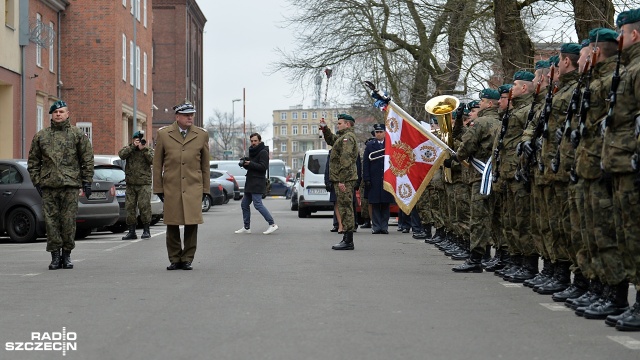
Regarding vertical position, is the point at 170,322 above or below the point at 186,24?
below

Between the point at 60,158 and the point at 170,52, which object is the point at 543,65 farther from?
the point at 170,52

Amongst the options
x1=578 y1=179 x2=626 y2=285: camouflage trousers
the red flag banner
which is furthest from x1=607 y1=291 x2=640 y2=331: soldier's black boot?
the red flag banner

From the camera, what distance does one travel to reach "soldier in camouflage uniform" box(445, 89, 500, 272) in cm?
1200

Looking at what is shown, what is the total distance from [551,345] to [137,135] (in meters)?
12.9

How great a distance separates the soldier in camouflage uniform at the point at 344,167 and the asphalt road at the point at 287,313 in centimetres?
145

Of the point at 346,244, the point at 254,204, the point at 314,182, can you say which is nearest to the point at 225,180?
the point at 314,182

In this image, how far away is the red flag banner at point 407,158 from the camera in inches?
570

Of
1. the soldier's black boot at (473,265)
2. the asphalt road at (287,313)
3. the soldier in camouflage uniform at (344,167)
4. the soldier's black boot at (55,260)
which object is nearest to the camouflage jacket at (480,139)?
the soldier's black boot at (473,265)

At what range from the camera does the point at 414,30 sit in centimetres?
3919

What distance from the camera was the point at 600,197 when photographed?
7.92 meters

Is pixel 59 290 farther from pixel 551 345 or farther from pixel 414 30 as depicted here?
pixel 414 30

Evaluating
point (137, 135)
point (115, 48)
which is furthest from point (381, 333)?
point (115, 48)

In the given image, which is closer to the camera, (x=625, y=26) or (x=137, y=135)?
(x=625, y=26)

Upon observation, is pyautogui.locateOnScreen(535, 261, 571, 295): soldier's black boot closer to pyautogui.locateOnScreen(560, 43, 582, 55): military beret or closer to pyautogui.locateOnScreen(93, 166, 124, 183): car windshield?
pyautogui.locateOnScreen(560, 43, 582, 55): military beret
